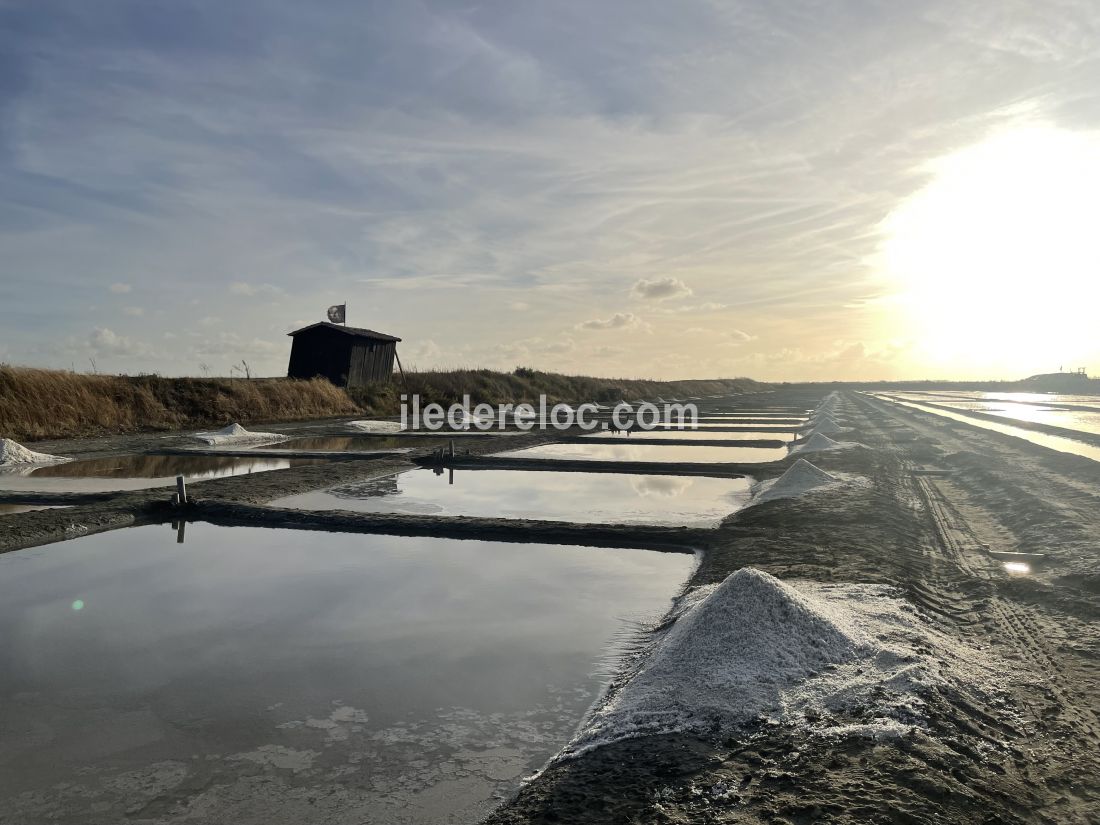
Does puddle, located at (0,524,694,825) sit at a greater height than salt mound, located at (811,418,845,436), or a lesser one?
lesser

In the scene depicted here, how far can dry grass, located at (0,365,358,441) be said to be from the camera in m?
18.8

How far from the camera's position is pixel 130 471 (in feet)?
43.1

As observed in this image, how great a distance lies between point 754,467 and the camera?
14.3 meters

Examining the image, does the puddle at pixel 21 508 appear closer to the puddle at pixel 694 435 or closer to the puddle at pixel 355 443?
the puddle at pixel 355 443

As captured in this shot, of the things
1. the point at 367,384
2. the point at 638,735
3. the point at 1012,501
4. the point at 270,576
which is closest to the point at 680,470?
the point at 1012,501

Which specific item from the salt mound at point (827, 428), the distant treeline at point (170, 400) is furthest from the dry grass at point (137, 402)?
the salt mound at point (827, 428)

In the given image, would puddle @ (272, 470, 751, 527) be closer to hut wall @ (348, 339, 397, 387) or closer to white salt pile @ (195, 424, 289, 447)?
white salt pile @ (195, 424, 289, 447)

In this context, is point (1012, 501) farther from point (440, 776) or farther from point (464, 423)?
point (464, 423)

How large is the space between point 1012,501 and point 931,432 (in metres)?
15.8

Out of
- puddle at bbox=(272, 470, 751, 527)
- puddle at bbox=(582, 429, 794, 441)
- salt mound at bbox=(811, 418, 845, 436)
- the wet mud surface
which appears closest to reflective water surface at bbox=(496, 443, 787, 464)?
puddle at bbox=(582, 429, 794, 441)

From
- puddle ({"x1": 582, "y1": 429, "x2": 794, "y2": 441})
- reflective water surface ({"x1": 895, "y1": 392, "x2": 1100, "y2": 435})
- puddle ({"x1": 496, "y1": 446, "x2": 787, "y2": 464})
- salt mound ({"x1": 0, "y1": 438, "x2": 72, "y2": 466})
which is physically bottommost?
puddle ({"x1": 496, "y1": 446, "x2": 787, "y2": 464})

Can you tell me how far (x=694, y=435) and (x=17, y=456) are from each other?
18387 millimetres

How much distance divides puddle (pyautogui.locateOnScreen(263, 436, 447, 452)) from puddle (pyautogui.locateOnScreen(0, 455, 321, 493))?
221 cm

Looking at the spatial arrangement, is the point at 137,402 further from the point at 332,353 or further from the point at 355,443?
the point at 332,353
